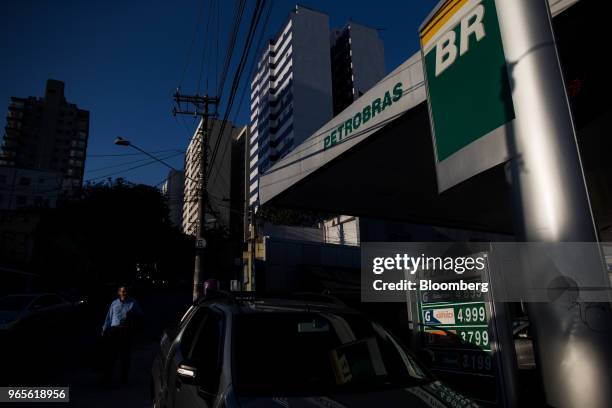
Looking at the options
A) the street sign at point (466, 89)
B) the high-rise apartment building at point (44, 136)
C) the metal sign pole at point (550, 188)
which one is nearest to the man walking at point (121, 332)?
the street sign at point (466, 89)

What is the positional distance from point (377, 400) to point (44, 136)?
398ft

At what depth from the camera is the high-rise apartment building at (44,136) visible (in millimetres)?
100375

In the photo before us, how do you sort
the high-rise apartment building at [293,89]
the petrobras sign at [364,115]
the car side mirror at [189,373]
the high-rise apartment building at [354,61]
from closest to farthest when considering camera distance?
the car side mirror at [189,373]
the petrobras sign at [364,115]
the high-rise apartment building at [293,89]
the high-rise apartment building at [354,61]

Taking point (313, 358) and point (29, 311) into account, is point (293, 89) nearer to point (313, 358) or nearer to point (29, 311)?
point (29, 311)

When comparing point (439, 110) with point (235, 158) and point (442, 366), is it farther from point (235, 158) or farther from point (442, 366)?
point (235, 158)

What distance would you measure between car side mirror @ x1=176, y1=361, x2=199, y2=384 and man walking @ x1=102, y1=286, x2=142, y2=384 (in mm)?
5449

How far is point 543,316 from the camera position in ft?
10.2

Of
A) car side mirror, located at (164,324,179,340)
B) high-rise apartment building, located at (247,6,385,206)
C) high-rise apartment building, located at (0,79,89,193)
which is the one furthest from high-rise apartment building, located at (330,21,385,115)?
car side mirror, located at (164,324,179,340)

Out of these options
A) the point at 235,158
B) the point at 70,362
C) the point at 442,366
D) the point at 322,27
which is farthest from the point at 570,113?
the point at 235,158

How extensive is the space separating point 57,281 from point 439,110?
1498 inches

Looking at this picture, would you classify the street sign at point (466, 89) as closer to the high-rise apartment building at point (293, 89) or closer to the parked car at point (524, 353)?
the parked car at point (524, 353)

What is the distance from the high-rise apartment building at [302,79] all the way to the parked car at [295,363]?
74584 mm

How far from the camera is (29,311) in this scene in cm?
1274

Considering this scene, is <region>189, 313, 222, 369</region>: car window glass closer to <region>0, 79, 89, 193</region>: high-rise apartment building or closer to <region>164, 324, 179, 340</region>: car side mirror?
<region>164, 324, 179, 340</region>: car side mirror
